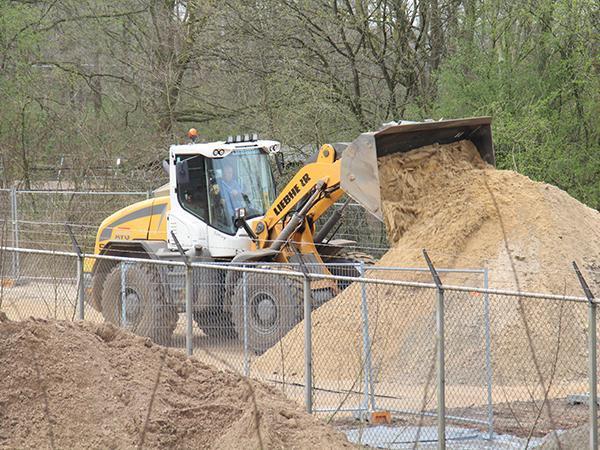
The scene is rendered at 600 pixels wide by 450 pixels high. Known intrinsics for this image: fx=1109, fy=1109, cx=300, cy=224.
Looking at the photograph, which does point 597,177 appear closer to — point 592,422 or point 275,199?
point 275,199

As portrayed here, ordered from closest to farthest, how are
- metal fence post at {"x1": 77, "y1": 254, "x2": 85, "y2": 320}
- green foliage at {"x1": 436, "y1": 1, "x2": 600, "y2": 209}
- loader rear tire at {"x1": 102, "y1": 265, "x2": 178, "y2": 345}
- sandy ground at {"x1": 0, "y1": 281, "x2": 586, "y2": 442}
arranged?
sandy ground at {"x1": 0, "y1": 281, "x2": 586, "y2": 442}, metal fence post at {"x1": 77, "y1": 254, "x2": 85, "y2": 320}, loader rear tire at {"x1": 102, "y1": 265, "x2": 178, "y2": 345}, green foliage at {"x1": 436, "y1": 1, "x2": 600, "y2": 209}

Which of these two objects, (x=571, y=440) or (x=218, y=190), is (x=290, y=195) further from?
(x=571, y=440)

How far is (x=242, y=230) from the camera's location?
15555 mm

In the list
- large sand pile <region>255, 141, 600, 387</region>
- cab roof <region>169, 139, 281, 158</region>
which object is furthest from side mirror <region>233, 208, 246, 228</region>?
large sand pile <region>255, 141, 600, 387</region>

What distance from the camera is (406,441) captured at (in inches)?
374

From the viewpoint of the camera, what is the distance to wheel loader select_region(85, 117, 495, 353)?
1243 centimetres

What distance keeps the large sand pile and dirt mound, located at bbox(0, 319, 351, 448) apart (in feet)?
8.80

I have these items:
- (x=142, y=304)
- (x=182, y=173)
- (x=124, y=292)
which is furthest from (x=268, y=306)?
(x=182, y=173)

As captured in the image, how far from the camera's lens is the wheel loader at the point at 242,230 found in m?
12.4

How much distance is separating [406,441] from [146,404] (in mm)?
2718

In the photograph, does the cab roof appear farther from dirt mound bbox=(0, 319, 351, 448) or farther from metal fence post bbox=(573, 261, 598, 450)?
metal fence post bbox=(573, 261, 598, 450)

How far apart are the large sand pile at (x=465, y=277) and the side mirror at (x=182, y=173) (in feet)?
11.0

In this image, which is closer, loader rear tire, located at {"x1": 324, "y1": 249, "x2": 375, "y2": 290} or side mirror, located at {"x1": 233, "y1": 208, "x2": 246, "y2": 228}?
loader rear tire, located at {"x1": 324, "y1": 249, "x2": 375, "y2": 290}

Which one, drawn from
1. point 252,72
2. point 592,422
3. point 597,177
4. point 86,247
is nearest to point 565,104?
point 597,177
